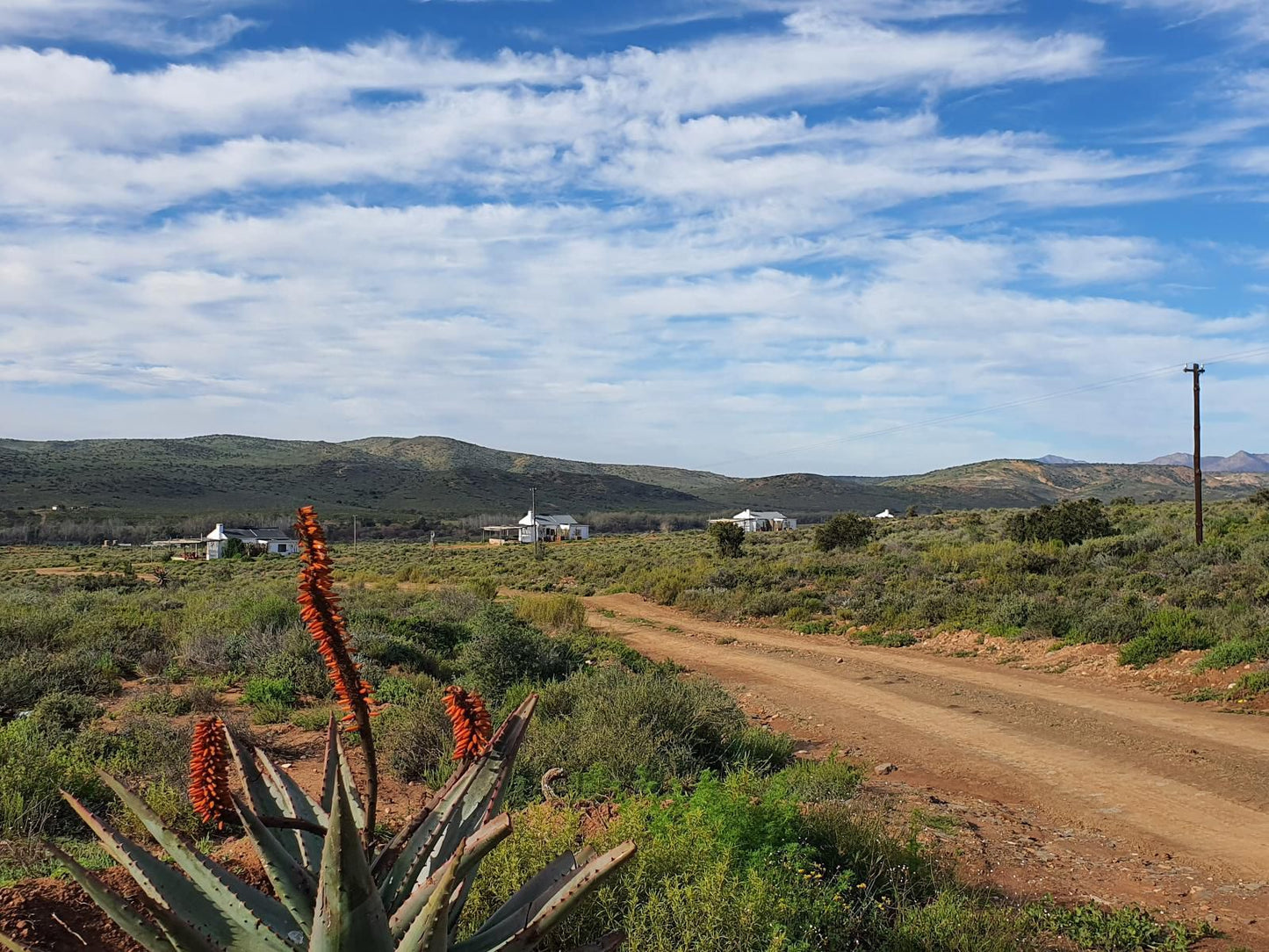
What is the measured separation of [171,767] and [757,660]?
1137cm

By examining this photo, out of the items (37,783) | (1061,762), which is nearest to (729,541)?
(1061,762)

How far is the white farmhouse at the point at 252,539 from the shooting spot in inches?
2381

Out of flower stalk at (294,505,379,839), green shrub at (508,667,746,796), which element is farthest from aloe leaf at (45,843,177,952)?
green shrub at (508,667,746,796)

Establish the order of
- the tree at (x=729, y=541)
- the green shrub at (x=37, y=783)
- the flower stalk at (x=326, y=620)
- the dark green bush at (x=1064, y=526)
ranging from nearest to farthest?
the flower stalk at (x=326, y=620)
the green shrub at (x=37, y=783)
the dark green bush at (x=1064, y=526)
the tree at (x=729, y=541)

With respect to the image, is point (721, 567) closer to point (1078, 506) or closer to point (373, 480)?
point (1078, 506)

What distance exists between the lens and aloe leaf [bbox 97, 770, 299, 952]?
7.60 ft

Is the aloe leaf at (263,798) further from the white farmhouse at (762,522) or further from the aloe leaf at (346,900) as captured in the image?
the white farmhouse at (762,522)

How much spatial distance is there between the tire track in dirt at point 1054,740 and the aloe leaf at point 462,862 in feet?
20.7

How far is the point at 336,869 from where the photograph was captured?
6.17 ft

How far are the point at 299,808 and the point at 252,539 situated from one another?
68.7 m

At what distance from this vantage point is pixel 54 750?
6684 millimetres

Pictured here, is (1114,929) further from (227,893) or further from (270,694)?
(270,694)

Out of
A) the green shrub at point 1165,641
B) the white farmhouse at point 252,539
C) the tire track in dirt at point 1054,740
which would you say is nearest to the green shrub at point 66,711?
the tire track in dirt at point 1054,740

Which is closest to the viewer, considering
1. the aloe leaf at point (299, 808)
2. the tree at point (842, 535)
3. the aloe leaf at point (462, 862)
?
the aloe leaf at point (462, 862)
